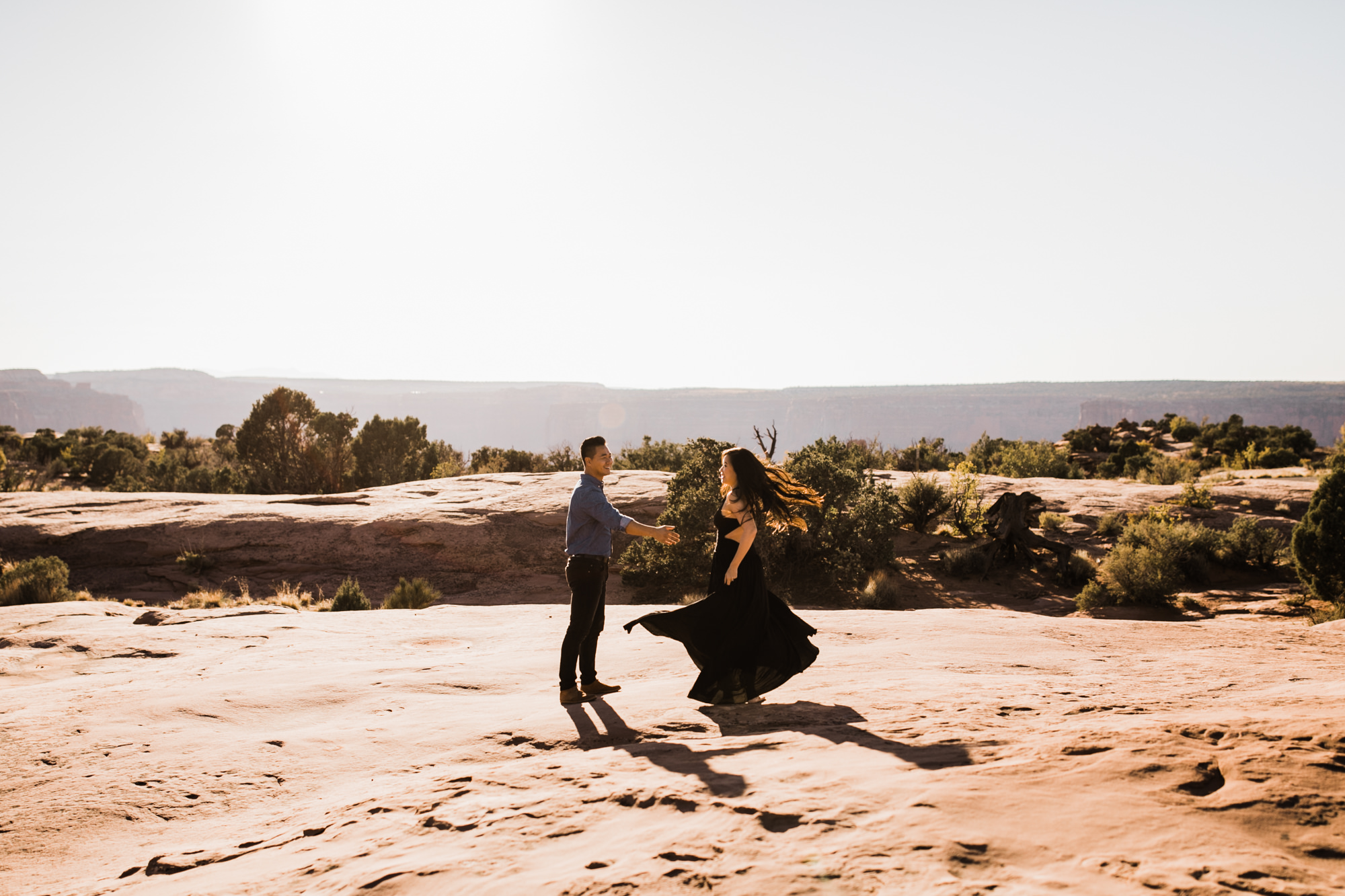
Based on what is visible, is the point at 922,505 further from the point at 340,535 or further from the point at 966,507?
the point at 340,535

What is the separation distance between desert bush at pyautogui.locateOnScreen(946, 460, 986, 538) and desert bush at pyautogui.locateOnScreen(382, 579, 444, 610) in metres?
11.6

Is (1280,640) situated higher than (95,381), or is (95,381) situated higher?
(95,381)

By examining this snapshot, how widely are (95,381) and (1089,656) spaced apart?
22897 centimetres

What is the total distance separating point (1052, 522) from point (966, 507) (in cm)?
187

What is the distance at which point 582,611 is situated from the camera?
592 centimetres

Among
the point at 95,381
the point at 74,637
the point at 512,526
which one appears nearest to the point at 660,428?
the point at 512,526

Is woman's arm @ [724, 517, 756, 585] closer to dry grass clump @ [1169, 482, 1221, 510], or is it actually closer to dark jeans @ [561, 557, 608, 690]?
dark jeans @ [561, 557, 608, 690]

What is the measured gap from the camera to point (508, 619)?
10.1 m

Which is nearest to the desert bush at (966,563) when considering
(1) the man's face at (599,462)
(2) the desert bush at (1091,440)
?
(1) the man's face at (599,462)

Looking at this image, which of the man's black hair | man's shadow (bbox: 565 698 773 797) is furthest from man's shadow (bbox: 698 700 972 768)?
the man's black hair

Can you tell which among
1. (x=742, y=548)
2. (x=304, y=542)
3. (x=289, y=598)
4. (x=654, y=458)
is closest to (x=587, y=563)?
(x=742, y=548)

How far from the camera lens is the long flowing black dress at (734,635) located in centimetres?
553

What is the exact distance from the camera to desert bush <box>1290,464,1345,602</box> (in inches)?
432

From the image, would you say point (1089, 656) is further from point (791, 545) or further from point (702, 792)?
point (791, 545)
